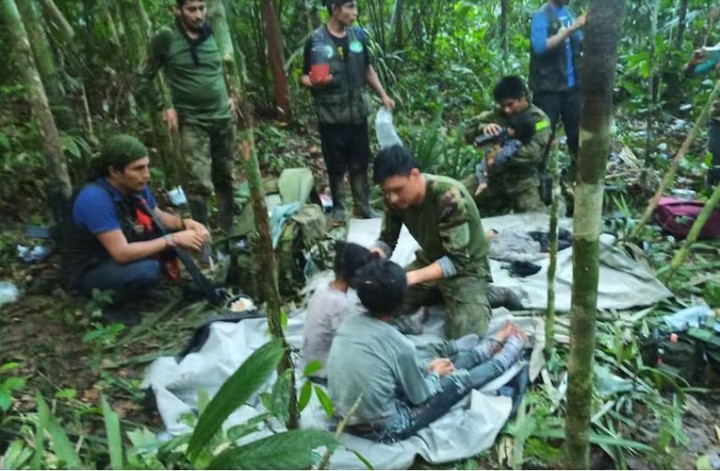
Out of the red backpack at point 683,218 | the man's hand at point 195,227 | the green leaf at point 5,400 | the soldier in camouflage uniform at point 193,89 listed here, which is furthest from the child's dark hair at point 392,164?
the red backpack at point 683,218

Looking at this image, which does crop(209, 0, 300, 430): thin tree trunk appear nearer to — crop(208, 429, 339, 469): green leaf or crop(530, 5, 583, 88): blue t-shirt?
crop(208, 429, 339, 469): green leaf

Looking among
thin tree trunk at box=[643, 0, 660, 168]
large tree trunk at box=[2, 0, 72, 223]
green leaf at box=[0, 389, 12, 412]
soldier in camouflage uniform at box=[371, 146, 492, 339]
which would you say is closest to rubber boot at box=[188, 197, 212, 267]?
large tree trunk at box=[2, 0, 72, 223]

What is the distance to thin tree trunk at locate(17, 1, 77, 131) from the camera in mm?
4602

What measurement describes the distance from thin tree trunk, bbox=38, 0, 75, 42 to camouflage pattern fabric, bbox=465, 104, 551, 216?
3446 mm

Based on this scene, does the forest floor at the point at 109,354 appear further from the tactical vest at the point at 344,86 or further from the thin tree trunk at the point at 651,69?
the tactical vest at the point at 344,86

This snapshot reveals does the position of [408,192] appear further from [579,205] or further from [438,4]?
[438,4]

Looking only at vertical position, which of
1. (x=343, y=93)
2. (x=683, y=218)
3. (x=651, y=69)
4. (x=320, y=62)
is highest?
(x=320, y=62)

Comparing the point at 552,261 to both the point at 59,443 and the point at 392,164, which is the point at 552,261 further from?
the point at 59,443

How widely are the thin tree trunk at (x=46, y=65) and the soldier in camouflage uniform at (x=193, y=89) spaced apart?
2.18ft

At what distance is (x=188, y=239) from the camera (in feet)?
13.4

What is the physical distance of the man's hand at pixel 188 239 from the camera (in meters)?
4.09

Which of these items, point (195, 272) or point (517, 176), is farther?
point (517, 176)

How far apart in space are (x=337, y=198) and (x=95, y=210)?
2361mm

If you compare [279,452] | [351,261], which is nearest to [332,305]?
[351,261]
